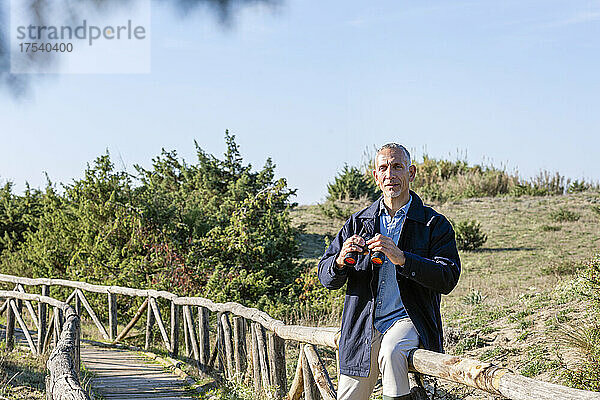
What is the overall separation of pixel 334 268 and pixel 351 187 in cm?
2524

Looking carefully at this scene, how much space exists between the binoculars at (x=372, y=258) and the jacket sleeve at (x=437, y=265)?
0.12 m

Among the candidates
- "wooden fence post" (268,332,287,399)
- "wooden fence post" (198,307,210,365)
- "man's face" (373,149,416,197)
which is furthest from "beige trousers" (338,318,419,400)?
"wooden fence post" (198,307,210,365)

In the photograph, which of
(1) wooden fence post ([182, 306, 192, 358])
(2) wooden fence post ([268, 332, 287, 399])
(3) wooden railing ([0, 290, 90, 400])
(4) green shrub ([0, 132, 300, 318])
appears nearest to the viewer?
(3) wooden railing ([0, 290, 90, 400])

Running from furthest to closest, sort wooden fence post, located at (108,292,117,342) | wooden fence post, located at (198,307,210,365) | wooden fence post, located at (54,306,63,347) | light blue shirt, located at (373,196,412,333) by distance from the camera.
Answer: wooden fence post, located at (108,292,117,342) < wooden fence post, located at (54,306,63,347) < wooden fence post, located at (198,307,210,365) < light blue shirt, located at (373,196,412,333)

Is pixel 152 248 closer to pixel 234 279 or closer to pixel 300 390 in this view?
pixel 234 279

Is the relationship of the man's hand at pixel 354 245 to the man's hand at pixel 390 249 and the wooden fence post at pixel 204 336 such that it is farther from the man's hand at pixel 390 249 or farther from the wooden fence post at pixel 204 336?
the wooden fence post at pixel 204 336

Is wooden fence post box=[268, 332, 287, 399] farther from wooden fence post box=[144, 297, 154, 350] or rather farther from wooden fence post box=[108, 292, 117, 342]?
wooden fence post box=[108, 292, 117, 342]

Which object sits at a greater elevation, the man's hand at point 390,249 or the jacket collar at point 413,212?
the jacket collar at point 413,212

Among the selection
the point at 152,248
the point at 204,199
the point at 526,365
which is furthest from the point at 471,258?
the point at 526,365

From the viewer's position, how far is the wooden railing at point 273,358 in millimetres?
3125

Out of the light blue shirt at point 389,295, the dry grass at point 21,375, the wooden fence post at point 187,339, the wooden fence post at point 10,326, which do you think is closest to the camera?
the light blue shirt at point 389,295

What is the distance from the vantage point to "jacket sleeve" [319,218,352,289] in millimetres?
3557

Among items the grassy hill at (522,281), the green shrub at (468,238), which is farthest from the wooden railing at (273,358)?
the green shrub at (468,238)

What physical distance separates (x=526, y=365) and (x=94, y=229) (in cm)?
1047
